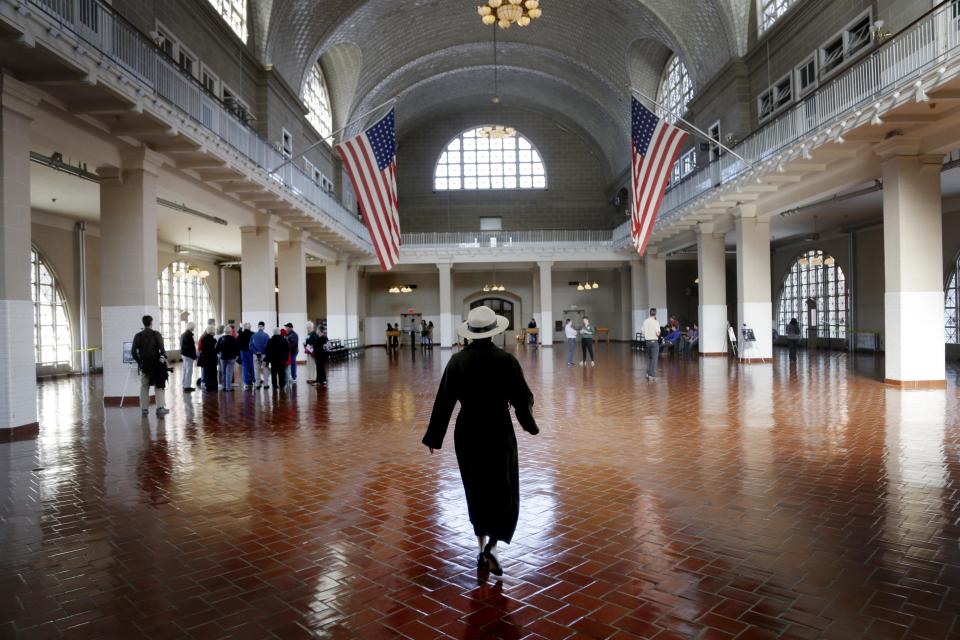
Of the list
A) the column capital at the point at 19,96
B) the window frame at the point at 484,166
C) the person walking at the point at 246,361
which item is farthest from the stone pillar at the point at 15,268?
the window frame at the point at 484,166

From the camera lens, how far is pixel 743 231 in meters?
18.4

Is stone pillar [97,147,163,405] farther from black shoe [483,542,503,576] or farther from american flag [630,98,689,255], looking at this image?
american flag [630,98,689,255]

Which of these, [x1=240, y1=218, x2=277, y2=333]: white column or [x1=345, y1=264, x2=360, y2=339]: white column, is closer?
[x1=240, y1=218, x2=277, y2=333]: white column

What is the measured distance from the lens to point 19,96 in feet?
26.5

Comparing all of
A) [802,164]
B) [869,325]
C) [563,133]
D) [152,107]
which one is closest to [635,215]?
[802,164]

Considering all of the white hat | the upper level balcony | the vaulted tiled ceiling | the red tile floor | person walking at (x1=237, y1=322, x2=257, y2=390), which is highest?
the vaulted tiled ceiling

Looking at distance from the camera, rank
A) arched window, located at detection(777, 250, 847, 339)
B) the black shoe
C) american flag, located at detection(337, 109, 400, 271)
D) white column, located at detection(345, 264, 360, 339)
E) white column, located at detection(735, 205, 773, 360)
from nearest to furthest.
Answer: the black shoe → american flag, located at detection(337, 109, 400, 271) → white column, located at detection(735, 205, 773, 360) → arched window, located at detection(777, 250, 847, 339) → white column, located at detection(345, 264, 360, 339)

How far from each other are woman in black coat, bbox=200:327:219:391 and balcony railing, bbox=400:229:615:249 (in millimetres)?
18066

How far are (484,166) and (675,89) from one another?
14.4 m

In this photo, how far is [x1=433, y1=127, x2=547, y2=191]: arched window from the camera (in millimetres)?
38188

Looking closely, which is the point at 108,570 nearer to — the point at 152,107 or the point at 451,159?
the point at 152,107

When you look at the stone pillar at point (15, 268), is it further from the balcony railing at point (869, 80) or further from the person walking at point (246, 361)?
the balcony railing at point (869, 80)

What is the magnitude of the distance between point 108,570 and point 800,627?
3.79 meters

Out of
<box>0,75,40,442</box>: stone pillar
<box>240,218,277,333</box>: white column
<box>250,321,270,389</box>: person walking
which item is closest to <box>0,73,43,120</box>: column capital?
<box>0,75,40,442</box>: stone pillar
